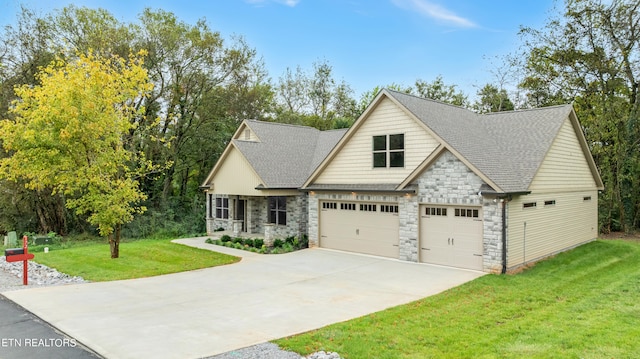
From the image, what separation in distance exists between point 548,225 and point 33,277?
56.1 ft

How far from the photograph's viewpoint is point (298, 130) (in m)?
23.5

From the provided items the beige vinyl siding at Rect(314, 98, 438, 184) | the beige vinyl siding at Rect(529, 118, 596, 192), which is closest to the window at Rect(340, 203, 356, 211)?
the beige vinyl siding at Rect(314, 98, 438, 184)

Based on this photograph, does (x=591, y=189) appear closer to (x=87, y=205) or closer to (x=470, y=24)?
(x=470, y=24)

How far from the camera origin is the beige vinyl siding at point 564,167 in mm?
14281

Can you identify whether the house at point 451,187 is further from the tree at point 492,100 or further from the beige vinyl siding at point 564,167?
the tree at point 492,100

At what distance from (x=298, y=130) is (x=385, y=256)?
10.4m

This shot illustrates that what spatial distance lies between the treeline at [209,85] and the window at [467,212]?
12.7m

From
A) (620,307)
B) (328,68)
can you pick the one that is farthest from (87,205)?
(328,68)

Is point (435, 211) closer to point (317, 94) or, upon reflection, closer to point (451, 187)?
point (451, 187)

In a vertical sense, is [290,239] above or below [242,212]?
below

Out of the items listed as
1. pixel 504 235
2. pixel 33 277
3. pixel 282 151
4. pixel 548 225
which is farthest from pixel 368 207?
pixel 33 277

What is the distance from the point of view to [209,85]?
29.1 m

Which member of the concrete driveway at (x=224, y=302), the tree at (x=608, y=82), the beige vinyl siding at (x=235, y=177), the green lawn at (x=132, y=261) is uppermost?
the tree at (x=608, y=82)

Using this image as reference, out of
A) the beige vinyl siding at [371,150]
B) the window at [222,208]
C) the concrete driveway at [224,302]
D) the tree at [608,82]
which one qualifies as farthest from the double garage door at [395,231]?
the tree at [608,82]
